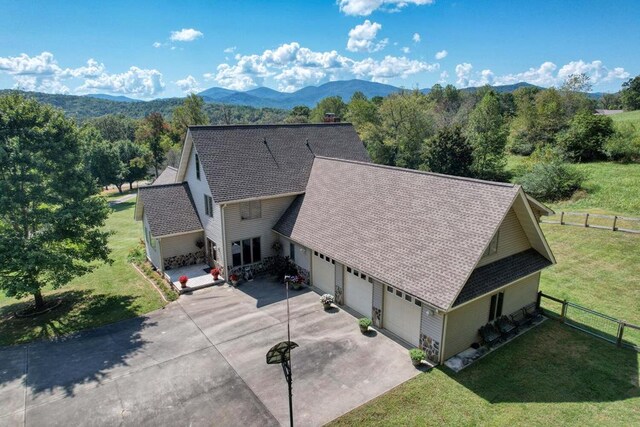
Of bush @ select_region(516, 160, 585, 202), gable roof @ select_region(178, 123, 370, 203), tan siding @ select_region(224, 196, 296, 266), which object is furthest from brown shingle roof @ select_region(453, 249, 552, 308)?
bush @ select_region(516, 160, 585, 202)

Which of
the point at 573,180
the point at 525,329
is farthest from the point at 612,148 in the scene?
the point at 525,329

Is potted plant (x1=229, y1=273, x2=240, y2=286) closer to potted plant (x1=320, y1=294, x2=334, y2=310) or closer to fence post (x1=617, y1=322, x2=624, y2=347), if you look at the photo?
potted plant (x1=320, y1=294, x2=334, y2=310)

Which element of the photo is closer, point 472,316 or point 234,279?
point 472,316

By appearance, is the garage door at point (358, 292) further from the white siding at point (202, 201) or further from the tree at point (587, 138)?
the tree at point (587, 138)

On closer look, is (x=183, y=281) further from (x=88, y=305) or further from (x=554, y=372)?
(x=554, y=372)

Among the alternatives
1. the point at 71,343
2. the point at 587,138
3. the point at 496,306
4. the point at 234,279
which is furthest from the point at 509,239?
the point at 587,138

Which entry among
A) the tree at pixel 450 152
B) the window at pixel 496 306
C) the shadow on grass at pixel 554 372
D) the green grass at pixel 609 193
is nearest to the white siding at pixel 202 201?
the shadow on grass at pixel 554 372

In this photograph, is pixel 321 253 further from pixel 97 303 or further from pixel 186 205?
pixel 97 303

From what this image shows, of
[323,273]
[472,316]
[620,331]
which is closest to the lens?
[472,316]
